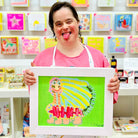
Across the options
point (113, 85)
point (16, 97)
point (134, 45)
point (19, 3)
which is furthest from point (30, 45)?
point (113, 85)

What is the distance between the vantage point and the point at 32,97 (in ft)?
3.67

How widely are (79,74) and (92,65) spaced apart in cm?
15

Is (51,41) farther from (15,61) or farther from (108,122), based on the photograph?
(108,122)

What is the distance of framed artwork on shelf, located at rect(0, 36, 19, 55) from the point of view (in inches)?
84.8

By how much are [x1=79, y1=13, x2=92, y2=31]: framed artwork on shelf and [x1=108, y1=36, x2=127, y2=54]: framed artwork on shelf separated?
11.2 inches

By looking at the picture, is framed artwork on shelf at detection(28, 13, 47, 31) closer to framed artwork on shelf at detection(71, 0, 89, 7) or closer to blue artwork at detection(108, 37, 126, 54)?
framed artwork on shelf at detection(71, 0, 89, 7)

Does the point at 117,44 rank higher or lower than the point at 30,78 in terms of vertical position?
higher

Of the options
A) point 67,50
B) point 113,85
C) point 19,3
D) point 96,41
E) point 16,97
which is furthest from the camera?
point 96,41

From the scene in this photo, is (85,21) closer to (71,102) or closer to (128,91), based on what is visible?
(128,91)

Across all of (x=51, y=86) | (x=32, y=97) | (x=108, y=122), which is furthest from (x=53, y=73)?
(x=108, y=122)

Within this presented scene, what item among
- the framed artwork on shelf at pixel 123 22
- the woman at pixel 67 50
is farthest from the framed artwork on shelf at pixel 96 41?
the woman at pixel 67 50

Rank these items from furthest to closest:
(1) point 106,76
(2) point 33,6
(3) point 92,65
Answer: (2) point 33,6, (3) point 92,65, (1) point 106,76

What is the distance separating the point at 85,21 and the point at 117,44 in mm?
466

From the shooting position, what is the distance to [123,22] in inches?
86.2
